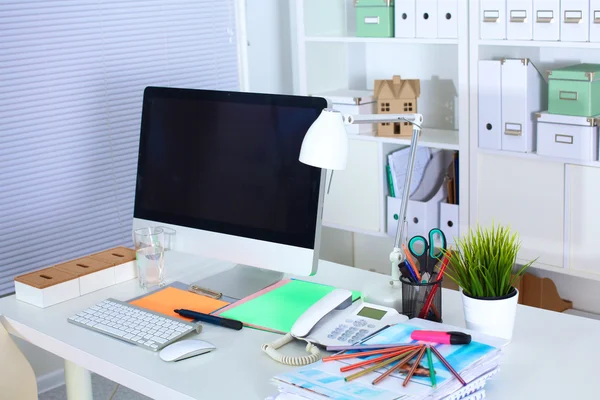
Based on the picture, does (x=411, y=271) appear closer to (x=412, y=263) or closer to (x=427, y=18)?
(x=412, y=263)

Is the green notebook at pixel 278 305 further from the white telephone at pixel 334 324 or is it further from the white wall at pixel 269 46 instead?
the white wall at pixel 269 46

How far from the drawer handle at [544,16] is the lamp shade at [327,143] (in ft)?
4.53

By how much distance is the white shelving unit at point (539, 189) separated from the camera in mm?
2789

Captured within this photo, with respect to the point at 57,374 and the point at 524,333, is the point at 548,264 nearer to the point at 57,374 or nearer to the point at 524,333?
the point at 524,333

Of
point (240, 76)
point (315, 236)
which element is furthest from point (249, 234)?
point (240, 76)

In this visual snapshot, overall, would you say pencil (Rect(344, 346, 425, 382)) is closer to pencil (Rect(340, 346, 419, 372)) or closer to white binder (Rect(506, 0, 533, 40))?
pencil (Rect(340, 346, 419, 372))

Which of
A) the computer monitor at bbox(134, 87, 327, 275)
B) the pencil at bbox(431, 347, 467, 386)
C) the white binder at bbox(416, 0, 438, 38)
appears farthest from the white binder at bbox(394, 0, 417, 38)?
the pencil at bbox(431, 347, 467, 386)

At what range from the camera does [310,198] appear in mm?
1830

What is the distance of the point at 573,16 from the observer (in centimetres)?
266

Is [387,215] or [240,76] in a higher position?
[240,76]

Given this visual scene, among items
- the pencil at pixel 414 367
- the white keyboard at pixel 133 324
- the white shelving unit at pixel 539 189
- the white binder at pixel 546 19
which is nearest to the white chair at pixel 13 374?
the white keyboard at pixel 133 324

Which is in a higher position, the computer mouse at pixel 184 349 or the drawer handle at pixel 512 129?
the drawer handle at pixel 512 129

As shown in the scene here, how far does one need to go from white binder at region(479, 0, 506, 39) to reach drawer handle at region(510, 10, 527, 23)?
3cm

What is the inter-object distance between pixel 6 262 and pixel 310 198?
59.7 inches
